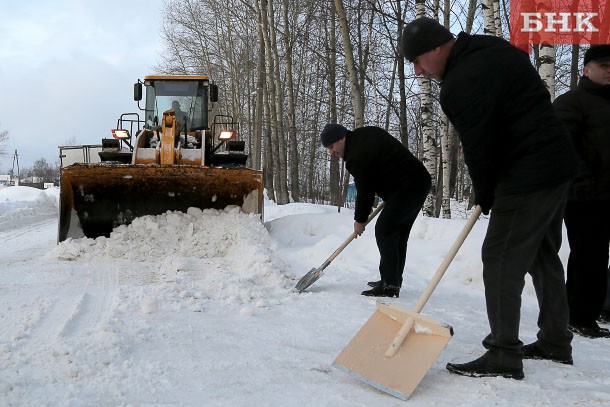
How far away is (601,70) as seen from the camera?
3.40m

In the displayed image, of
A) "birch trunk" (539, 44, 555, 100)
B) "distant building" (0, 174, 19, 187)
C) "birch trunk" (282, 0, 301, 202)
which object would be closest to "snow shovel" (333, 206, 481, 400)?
"birch trunk" (539, 44, 555, 100)

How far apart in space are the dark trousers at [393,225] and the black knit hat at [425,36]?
196 cm

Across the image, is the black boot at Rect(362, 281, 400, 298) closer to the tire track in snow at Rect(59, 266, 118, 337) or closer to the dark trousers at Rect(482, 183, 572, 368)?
the dark trousers at Rect(482, 183, 572, 368)

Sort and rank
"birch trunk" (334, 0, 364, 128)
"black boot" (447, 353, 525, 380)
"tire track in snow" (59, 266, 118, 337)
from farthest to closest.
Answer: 1. "birch trunk" (334, 0, 364, 128)
2. "tire track in snow" (59, 266, 118, 337)
3. "black boot" (447, 353, 525, 380)

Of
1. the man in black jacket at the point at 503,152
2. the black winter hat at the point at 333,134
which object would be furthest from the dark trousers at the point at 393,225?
the man in black jacket at the point at 503,152

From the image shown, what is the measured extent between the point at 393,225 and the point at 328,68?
13.9 m

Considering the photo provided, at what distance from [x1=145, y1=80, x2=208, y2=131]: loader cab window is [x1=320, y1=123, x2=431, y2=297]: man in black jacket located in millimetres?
6441

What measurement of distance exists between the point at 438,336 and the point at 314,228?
5313 mm

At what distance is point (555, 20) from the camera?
356 inches

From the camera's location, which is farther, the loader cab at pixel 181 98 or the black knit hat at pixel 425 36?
the loader cab at pixel 181 98

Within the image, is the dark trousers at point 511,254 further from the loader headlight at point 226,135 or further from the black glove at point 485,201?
the loader headlight at point 226,135

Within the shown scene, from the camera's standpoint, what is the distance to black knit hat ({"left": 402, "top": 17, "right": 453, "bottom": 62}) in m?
2.58

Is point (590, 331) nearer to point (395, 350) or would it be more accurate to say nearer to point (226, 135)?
point (395, 350)

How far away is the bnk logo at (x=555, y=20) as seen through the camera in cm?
838
